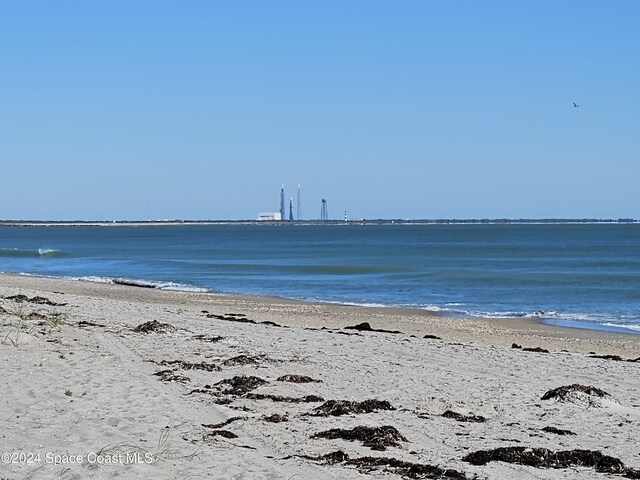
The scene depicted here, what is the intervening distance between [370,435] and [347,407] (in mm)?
1249

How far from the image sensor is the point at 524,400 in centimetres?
1091

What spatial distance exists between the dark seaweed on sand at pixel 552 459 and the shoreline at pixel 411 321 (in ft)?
35.3

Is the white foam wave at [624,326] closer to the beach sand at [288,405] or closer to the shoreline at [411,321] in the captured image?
the shoreline at [411,321]

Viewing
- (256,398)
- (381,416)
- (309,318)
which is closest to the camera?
(381,416)

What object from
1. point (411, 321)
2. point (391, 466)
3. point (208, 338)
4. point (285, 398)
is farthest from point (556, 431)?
point (411, 321)

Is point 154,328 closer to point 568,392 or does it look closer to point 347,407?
point 347,407

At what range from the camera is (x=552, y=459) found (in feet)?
26.0

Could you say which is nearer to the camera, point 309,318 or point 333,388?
point 333,388

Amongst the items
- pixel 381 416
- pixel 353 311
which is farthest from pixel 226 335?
pixel 353 311

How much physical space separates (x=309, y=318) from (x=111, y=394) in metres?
14.8

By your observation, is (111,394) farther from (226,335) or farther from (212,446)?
(226,335)

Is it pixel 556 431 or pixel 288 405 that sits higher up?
pixel 288 405

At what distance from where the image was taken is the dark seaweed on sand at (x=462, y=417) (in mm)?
9555

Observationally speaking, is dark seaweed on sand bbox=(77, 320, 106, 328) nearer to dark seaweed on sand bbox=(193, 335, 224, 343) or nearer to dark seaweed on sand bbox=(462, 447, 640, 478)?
dark seaweed on sand bbox=(193, 335, 224, 343)
